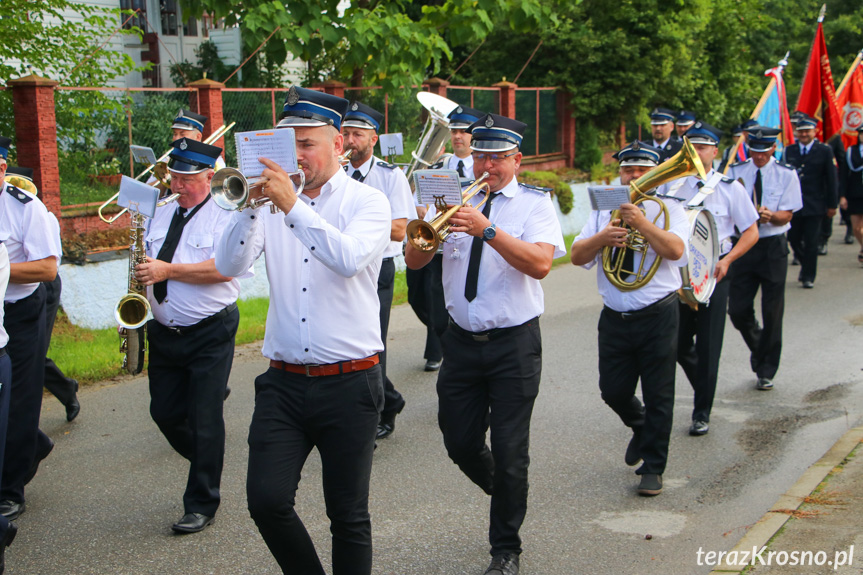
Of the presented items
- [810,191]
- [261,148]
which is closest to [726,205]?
[261,148]

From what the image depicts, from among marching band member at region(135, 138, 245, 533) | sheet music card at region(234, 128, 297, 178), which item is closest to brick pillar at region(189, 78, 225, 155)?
marching band member at region(135, 138, 245, 533)

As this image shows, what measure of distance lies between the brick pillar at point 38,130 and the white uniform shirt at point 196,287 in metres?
5.43

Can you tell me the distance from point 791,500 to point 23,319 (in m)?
4.40

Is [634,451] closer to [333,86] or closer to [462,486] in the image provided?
[462,486]

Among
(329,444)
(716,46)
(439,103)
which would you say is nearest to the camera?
(329,444)

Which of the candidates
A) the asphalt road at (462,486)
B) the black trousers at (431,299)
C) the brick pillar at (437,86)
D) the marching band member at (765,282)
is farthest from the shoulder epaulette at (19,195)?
the brick pillar at (437,86)

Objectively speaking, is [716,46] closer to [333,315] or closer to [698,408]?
[698,408]

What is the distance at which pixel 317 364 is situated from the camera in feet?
12.3

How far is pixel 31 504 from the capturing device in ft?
17.8

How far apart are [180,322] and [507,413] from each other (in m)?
1.88

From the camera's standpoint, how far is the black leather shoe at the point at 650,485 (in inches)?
218

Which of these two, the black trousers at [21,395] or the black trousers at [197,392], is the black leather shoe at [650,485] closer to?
the black trousers at [197,392]

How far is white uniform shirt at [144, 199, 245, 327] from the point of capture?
5.06 meters

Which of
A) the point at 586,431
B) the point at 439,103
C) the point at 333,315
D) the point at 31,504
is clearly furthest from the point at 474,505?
the point at 439,103
